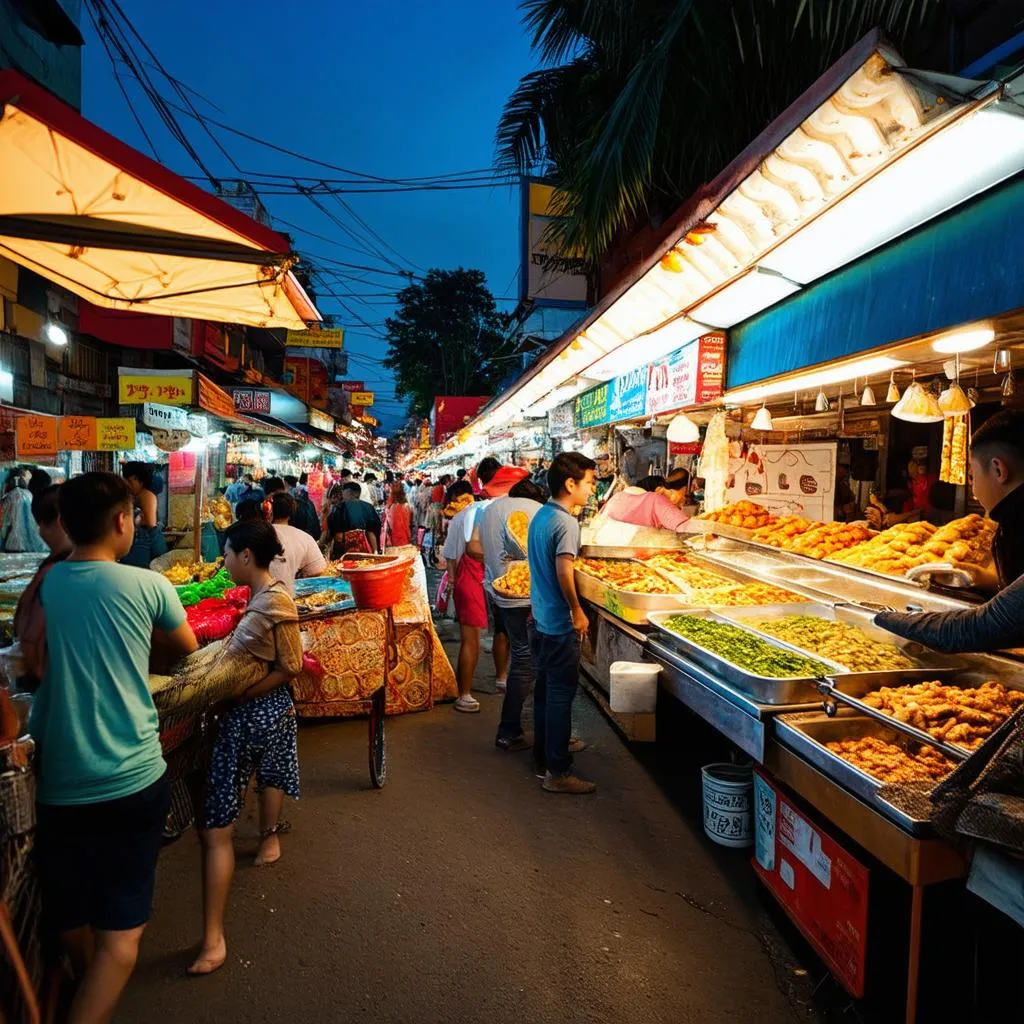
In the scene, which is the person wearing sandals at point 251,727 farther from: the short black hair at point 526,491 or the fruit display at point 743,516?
the fruit display at point 743,516

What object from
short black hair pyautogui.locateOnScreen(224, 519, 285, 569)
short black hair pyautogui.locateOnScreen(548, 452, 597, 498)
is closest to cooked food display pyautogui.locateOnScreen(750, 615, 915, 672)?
short black hair pyautogui.locateOnScreen(548, 452, 597, 498)

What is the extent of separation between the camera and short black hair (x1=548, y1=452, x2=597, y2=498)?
4.91m

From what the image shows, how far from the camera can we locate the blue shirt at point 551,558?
482 centimetres

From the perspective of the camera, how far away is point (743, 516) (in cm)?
771

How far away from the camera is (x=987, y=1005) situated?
247cm

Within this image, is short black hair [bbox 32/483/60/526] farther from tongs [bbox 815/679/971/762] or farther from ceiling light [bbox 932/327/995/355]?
ceiling light [bbox 932/327/995/355]

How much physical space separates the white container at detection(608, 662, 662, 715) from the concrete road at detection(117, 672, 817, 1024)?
2.38 ft

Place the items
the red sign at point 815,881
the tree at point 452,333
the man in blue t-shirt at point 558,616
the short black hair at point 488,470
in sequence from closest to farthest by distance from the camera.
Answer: the red sign at point 815,881 < the man in blue t-shirt at point 558,616 < the short black hair at point 488,470 < the tree at point 452,333

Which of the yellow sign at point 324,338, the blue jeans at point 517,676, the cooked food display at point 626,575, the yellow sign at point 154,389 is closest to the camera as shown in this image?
the blue jeans at point 517,676

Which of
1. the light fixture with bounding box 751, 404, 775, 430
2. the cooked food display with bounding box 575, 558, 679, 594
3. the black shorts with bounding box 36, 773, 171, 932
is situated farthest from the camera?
the light fixture with bounding box 751, 404, 775, 430

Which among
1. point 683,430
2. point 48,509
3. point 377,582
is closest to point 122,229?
point 48,509

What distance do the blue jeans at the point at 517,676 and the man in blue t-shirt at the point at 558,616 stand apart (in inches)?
24.7

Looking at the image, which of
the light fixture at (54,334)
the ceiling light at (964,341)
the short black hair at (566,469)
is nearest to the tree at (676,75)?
the ceiling light at (964,341)

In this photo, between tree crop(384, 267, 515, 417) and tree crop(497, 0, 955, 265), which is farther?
tree crop(384, 267, 515, 417)
